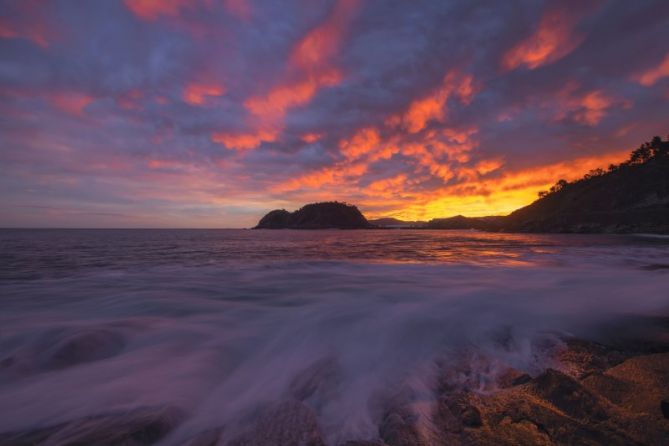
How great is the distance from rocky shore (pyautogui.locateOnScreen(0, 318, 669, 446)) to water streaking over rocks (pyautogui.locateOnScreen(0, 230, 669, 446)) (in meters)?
0.01

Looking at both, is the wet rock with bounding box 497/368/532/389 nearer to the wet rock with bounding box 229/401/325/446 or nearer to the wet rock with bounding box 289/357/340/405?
the wet rock with bounding box 289/357/340/405

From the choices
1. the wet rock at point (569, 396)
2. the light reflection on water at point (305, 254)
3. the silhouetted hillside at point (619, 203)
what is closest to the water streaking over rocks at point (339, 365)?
the wet rock at point (569, 396)

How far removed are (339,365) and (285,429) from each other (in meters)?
1.43

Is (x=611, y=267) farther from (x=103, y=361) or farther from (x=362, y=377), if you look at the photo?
(x=103, y=361)

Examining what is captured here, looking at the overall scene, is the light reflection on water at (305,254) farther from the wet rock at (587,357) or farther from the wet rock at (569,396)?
the wet rock at (569,396)

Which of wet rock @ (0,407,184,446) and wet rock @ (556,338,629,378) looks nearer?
wet rock @ (0,407,184,446)

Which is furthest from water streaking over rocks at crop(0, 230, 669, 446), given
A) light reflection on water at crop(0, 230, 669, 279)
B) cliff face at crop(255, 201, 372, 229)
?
cliff face at crop(255, 201, 372, 229)

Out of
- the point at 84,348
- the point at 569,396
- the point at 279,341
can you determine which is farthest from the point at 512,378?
the point at 84,348

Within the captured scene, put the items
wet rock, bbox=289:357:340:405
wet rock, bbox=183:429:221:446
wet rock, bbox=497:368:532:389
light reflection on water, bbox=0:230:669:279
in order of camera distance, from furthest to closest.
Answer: light reflection on water, bbox=0:230:669:279 < wet rock, bbox=289:357:340:405 < wet rock, bbox=497:368:532:389 < wet rock, bbox=183:429:221:446

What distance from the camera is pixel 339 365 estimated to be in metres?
3.87

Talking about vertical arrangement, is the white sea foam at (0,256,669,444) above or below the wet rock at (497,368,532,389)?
below

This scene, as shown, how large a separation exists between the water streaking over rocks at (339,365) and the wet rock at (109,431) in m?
0.01

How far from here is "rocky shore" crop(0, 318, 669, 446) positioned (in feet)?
6.82

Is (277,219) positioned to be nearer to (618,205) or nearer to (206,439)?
(618,205)
